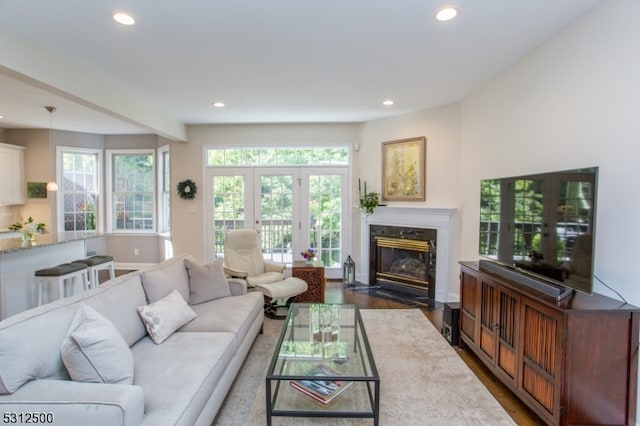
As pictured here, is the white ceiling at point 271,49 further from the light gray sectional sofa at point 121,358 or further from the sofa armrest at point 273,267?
the sofa armrest at point 273,267

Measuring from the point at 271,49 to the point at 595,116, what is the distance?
2440 millimetres

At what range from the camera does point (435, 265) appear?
174 inches

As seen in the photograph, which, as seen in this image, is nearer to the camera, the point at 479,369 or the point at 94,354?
the point at 94,354

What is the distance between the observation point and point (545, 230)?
213 cm

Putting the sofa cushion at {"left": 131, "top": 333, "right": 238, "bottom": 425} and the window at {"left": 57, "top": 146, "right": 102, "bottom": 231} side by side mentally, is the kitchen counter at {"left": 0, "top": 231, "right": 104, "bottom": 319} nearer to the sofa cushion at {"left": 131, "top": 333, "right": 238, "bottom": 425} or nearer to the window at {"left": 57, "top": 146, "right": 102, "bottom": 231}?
the sofa cushion at {"left": 131, "top": 333, "right": 238, "bottom": 425}

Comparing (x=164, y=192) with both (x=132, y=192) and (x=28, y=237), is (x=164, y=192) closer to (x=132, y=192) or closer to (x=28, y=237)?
(x=132, y=192)

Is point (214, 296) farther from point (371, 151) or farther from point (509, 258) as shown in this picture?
point (371, 151)

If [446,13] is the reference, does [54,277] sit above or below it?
below

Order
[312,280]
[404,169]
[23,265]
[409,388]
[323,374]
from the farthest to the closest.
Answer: [404,169], [312,280], [23,265], [409,388], [323,374]

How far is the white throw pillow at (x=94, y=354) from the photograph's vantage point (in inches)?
57.6

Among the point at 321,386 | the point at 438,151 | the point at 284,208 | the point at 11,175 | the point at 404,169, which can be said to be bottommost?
the point at 321,386

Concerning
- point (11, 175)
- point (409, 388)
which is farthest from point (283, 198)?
point (11, 175)

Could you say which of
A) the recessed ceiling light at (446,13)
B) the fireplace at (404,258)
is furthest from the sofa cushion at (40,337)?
the fireplace at (404,258)

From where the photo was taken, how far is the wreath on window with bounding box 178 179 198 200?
5426mm
